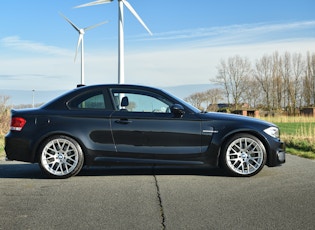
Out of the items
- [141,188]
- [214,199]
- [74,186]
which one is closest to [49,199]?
[74,186]

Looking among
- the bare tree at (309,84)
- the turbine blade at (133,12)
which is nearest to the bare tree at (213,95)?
the bare tree at (309,84)

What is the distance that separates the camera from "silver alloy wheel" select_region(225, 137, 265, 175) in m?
7.03

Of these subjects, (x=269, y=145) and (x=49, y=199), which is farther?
(x=269, y=145)

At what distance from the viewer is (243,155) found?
277 inches

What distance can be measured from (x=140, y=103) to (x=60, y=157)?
159 centimetres

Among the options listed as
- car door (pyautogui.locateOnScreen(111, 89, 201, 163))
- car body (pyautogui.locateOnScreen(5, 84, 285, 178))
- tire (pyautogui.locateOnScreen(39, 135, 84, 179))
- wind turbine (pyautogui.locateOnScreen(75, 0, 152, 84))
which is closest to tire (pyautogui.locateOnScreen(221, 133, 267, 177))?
car body (pyautogui.locateOnScreen(5, 84, 285, 178))

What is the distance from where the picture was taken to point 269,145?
7.11 m

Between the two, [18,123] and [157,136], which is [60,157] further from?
[157,136]

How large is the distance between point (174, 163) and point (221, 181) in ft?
2.71

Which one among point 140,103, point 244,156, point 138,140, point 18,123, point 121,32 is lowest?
point 244,156

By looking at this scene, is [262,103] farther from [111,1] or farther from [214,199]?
[214,199]

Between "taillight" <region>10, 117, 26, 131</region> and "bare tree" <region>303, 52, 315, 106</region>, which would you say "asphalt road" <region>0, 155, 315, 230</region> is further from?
"bare tree" <region>303, 52, 315, 106</region>

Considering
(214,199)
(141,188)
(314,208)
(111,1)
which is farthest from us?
(111,1)

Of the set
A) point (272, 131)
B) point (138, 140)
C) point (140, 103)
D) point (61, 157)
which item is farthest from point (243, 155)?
point (61, 157)
